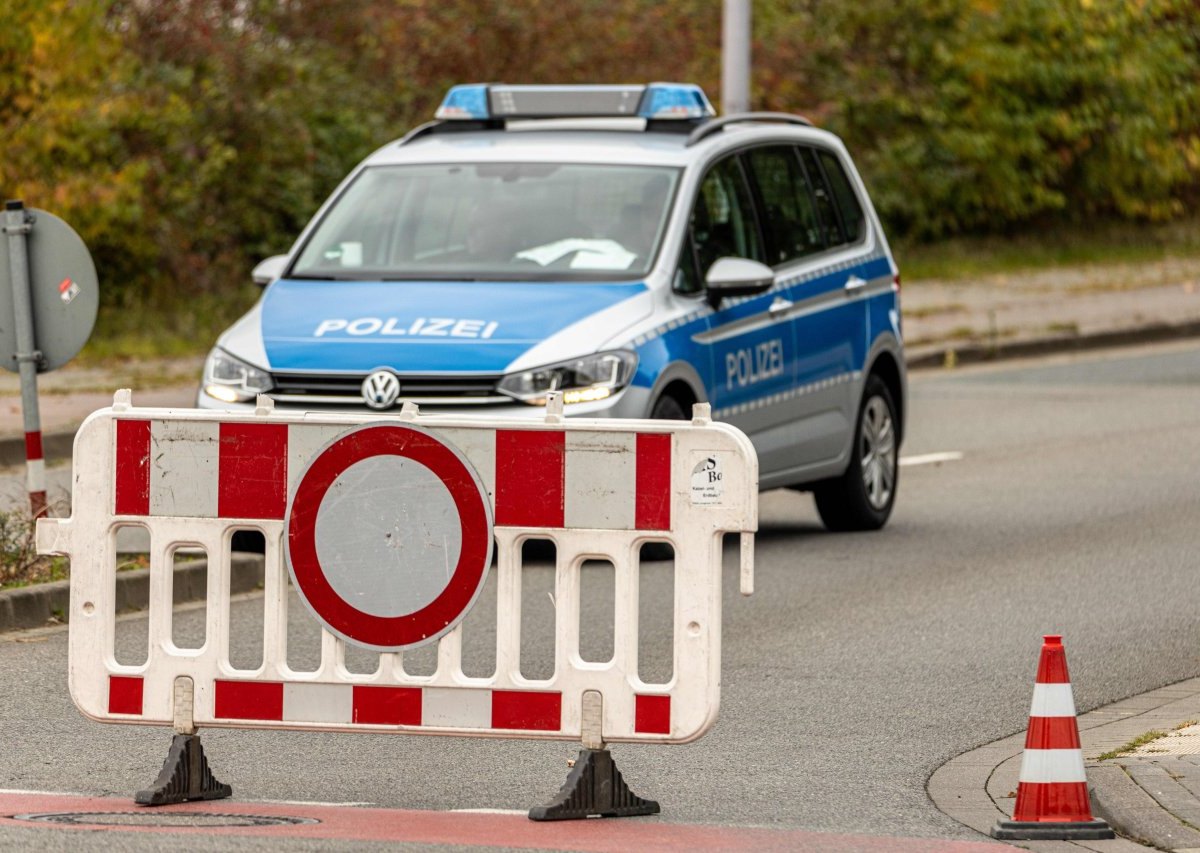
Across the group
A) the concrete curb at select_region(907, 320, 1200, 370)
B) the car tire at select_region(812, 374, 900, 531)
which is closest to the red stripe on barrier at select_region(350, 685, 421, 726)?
the car tire at select_region(812, 374, 900, 531)

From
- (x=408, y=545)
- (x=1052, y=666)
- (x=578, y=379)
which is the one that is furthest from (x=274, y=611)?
(x=578, y=379)

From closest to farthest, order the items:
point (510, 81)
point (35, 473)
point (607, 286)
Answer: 1. point (35, 473)
2. point (607, 286)
3. point (510, 81)

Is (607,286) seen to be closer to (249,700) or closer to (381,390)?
(381,390)

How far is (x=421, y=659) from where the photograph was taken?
8445 millimetres

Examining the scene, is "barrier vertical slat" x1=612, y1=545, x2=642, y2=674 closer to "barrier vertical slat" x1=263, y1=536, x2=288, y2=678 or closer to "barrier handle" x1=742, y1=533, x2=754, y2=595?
"barrier handle" x1=742, y1=533, x2=754, y2=595

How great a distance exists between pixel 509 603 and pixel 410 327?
4.36 m

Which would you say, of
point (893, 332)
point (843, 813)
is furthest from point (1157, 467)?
point (843, 813)

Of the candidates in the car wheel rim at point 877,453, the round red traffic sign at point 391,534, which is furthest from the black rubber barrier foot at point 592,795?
the car wheel rim at point 877,453

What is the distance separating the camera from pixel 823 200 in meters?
12.9

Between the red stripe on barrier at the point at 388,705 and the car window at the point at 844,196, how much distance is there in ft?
22.7

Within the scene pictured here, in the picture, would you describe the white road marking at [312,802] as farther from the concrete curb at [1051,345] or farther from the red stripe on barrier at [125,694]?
the concrete curb at [1051,345]

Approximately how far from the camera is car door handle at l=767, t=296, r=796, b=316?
39.2ft

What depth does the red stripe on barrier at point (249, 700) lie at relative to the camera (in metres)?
6.54

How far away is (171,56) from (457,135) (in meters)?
11.7
